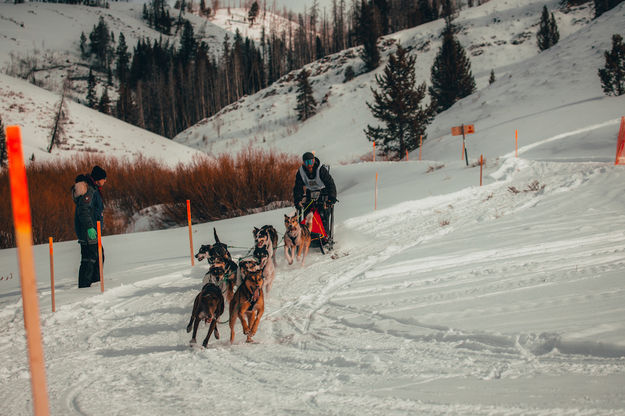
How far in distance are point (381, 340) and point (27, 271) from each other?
9.93 ft

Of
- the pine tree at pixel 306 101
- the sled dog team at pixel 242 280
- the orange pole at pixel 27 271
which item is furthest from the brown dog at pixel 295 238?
the pine tree at pixel 306 101

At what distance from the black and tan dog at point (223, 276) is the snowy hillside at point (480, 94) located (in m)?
19.0

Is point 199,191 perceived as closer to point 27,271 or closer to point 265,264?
point 265,264

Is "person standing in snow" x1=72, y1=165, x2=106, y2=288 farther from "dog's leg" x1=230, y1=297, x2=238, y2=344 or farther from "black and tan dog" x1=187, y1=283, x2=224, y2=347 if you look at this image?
"dog's leg" x1=230, y1=297, x2=238, y2=344

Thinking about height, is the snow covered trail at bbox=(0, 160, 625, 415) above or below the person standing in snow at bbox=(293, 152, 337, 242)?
below

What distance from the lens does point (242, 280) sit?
459 cm

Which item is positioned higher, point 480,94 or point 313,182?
point 480,94

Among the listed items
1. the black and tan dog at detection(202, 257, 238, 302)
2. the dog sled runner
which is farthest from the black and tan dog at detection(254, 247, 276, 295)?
the dog sled runner

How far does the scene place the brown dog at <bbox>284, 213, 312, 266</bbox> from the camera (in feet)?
24.0

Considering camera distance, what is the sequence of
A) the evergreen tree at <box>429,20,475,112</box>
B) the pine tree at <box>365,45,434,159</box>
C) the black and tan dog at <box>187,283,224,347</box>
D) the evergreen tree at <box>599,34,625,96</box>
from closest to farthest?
the black and tan dog at <box>187,283,224,347</box>
the evergreen tree at <box>599,34,625,96</box>
the pine tree at <box>365,45,434,159</box>
the evergreen tree at <box>429,20,475,112</box>

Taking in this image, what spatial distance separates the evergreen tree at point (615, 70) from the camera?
2314 centimetres

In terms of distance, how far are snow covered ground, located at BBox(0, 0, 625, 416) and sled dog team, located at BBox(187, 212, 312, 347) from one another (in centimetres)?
22

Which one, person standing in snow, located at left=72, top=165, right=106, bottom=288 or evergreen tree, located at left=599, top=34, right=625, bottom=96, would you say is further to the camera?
evergreen tree, located at left=599, top=34, right=625, bottom=96

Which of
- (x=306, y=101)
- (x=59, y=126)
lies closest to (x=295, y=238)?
(x=59, y=126)
